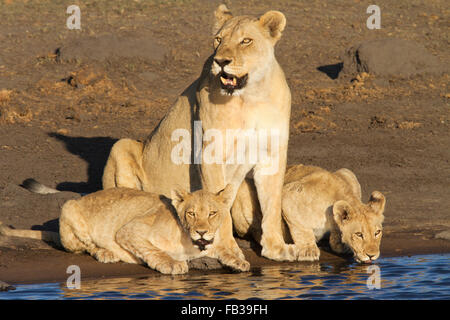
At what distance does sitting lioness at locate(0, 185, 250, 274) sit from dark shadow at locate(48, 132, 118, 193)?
2837mm

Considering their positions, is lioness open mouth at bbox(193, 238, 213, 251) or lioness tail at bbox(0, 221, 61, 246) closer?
lioness open mouth at bbox(193, 238, 213, 251)

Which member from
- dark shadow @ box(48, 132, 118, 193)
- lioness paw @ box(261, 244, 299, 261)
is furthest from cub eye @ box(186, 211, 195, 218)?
dark shadow @ box(48, 132, 118, 193)

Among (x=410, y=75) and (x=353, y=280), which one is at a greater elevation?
(x=410, y=75)

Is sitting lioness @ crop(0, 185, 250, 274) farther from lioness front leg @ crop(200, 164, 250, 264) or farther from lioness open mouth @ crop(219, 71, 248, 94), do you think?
lioness open mouth @ crop(219, 71, 248, 94)

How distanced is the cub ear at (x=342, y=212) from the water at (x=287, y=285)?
47 cm

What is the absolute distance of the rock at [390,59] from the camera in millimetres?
17625

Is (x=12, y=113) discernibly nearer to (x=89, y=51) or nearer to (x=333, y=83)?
(x=89, y=51)

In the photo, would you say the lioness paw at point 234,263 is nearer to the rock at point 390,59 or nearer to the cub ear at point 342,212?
the cub ear at point 342,212

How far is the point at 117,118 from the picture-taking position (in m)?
15.7

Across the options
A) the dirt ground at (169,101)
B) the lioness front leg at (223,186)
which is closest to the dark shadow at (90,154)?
the dirt ground at (169,101)

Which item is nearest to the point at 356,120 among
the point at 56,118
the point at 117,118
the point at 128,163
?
the point at 117,118

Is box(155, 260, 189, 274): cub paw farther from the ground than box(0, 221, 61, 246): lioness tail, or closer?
closer

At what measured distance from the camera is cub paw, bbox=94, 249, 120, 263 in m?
8.68
